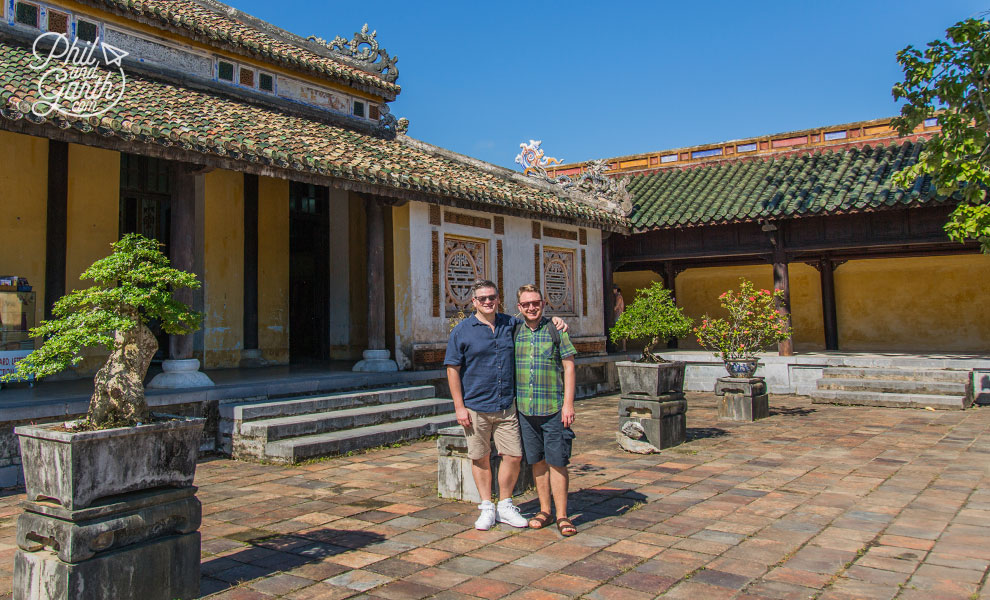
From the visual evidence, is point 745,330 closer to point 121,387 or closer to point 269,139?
point 269,139

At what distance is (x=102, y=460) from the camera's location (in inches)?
141

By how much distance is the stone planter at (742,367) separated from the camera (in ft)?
34.8

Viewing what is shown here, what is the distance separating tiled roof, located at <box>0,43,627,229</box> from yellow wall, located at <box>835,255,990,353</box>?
7.48 m

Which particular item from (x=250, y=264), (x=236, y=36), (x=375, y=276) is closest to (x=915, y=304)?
(x=375, y=276)

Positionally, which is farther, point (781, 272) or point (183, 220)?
point (781, 272)

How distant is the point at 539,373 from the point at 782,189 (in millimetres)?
11604

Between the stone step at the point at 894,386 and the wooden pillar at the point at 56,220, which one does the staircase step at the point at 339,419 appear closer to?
the wooden pillar at the point at 56,220

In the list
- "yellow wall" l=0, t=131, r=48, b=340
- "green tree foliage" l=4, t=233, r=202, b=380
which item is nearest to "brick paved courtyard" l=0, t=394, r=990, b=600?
"green tree foliage" l=4, t=233, r=202, b=380

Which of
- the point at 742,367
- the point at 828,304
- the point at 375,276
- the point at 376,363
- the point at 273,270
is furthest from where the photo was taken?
the point at 828,304

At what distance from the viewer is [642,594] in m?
3.79

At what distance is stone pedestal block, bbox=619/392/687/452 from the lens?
8031 mm

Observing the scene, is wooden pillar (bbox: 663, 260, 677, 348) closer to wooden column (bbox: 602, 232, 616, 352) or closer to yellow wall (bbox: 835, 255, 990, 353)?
wooden column (bbox: 602, 232, 616, 352)

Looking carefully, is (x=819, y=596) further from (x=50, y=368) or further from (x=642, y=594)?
(x=50, y=368)

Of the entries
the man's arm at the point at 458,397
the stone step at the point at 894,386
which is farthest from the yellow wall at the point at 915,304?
the man's arm at the point at 458,397
